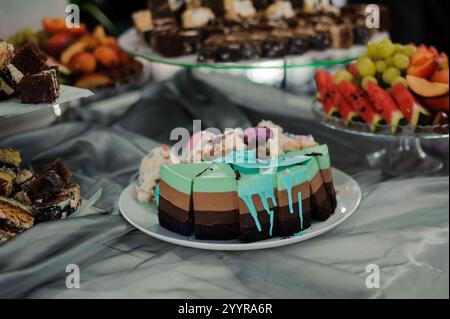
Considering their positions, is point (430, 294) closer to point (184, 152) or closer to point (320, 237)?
point (320, 237)

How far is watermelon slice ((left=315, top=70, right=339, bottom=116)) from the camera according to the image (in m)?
1.44

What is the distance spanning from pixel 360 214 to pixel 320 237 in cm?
15

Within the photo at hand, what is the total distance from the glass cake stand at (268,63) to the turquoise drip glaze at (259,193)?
66 centimetres

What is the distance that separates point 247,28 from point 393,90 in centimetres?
65

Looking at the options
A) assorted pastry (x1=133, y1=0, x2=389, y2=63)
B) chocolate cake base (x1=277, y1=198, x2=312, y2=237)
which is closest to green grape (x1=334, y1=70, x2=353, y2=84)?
assorted pastry (x1=133, y1=0, x2=389, y2=63)

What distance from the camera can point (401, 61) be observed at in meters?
1.39

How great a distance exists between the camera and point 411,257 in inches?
41.3

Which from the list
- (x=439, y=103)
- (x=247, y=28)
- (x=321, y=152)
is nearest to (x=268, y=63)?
(x=247, y=28)

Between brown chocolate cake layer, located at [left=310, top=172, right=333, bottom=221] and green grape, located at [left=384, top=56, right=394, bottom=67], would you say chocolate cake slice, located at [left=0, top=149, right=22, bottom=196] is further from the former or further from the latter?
green grape, located at [left=384, top=56, right=394, bottom=67]

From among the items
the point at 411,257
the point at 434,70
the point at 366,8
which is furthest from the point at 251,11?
the point at 411,257

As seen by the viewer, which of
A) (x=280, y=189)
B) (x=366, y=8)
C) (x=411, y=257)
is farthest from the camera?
(x=366, y=8)

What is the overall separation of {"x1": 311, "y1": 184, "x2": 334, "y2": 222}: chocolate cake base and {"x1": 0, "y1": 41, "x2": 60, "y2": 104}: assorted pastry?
47 centimetres

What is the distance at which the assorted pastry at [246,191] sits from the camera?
94 centimetres

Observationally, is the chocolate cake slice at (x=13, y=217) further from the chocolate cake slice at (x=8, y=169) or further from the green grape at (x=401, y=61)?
the green grape at (x=401, y=61)
